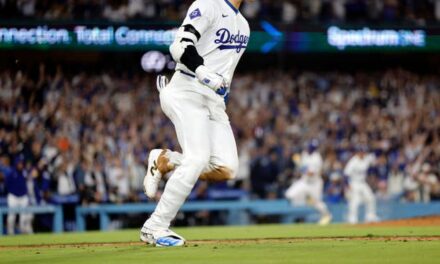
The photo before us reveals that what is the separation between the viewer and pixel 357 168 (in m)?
18.9

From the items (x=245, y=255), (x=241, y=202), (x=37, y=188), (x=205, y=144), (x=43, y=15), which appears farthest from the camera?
(x=43, y=15)

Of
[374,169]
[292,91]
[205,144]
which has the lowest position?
[205,144]

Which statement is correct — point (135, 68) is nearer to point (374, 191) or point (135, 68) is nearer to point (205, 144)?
point (374, 191)

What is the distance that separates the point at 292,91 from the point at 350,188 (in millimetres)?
4658

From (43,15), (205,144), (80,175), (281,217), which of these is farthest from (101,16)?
(205,144)

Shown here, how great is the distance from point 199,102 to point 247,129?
12.9 metres

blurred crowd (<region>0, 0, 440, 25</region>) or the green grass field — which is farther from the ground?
blurred crowd (<region>0, 0, 440, 25</region>)

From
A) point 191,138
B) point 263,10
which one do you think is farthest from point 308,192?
point 191,138

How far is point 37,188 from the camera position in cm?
1736

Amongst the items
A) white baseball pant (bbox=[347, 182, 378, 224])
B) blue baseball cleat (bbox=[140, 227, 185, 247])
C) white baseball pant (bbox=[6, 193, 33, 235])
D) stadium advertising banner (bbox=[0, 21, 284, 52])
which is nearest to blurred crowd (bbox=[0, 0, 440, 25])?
stadium advertising banner (bbox=[0, 21, 284, 52])

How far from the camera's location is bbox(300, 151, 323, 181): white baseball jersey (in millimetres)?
18844

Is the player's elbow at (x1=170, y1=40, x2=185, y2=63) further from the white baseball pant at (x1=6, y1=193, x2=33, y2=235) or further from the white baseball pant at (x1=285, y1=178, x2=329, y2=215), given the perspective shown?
the white baseball pant at (x1=285, y1=178, x2=329, y2=215)

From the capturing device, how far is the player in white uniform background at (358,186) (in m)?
18.8

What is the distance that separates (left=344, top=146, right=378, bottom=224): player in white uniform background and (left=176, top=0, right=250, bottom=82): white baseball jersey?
10.9 metres
